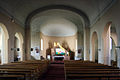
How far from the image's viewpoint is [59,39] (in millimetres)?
23094

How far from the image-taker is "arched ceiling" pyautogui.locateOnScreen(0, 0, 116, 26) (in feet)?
29.8

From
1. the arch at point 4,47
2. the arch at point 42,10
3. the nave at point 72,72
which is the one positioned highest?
the arch at point 42,10

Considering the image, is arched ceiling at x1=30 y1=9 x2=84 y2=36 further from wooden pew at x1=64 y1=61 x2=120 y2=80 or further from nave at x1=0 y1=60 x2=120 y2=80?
wooden pew at x1=64 y1=61 x2=120 y2=80

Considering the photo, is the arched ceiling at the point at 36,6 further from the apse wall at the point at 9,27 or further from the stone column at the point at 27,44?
the stone column at the point at 27,44

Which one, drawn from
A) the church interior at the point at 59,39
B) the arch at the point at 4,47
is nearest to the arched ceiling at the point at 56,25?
the church interior at the point at 59,39

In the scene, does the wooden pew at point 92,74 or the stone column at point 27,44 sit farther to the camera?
the stone column at point 27,44

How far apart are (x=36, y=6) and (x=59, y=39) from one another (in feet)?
36.0

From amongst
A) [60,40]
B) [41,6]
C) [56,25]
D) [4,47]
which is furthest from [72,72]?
[60,40]

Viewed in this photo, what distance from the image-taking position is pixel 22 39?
13.4 m

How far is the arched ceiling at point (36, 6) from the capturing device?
9.08 m

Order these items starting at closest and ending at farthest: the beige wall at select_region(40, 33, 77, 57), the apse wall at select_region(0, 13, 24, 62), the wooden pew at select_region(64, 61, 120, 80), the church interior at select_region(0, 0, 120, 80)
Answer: the wooden pew at select_region(64, 61, 120, 80) < the church interior at select_region(0, 0, 120, 80) < the apse wall at select_region(0, 13, 24, 62) < the beige wall at select_region(40, 33, 77, 57)

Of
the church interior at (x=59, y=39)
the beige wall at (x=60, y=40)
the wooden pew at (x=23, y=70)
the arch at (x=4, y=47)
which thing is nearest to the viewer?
the wooden pew at (x=23, y=70)

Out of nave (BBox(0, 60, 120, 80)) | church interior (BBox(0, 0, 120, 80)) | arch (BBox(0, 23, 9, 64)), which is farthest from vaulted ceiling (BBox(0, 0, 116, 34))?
nave (BBox(0, 60, 120, 80))

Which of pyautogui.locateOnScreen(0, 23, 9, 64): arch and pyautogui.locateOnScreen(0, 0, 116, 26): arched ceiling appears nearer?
pyautogui.locateOnScreen(0, 0, 116, 26): arched ceiling
